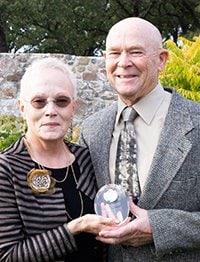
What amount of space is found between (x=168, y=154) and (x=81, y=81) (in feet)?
26.5

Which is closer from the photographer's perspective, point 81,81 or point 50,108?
point 50,108

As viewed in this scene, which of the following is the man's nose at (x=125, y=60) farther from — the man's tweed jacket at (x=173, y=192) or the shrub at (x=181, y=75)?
the shrub at (x=181, y=75)

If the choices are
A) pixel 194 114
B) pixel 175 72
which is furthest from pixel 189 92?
pixel 194 114

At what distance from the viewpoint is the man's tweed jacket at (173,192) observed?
109 inches

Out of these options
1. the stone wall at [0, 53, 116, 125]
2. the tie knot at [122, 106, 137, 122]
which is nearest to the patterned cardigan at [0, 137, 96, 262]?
the tie knot at [122, 106, 137, 122]

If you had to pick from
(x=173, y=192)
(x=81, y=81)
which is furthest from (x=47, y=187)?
(x=81, y=81)

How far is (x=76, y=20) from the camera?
24.8 m

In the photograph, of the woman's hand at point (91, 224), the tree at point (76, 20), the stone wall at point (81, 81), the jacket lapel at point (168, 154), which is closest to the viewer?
the woman's hand at point (91, 224)

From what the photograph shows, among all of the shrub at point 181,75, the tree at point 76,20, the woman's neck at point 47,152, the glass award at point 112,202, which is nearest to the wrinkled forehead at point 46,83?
the woman's neck at point 47,152

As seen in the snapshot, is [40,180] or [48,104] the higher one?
[48,104]

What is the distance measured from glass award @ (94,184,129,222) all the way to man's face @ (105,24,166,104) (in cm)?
55

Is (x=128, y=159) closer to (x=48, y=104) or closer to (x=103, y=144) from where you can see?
(x=103, y=144)

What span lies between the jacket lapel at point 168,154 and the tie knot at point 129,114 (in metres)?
0.17

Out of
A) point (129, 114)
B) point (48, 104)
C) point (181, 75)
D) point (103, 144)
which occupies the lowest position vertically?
point (103, 144)
